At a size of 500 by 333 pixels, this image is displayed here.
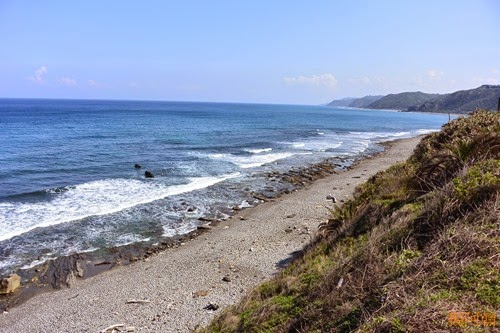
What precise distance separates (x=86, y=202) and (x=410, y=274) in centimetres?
2138

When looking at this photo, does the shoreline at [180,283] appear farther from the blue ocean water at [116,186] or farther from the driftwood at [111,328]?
the blue ocean water at [116,186]

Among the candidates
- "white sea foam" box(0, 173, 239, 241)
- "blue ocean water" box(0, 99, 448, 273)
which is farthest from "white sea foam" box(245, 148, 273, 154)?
"white sea foam" box(0, 173, 239, 241)

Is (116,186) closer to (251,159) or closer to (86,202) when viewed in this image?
(86,202)

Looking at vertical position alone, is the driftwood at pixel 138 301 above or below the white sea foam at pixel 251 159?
below

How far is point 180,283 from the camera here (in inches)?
484

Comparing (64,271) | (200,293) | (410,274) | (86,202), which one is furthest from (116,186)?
(410,274)

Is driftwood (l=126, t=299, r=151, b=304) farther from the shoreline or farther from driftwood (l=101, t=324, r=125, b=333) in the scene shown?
driftwood (l=101, t=324, r=125, b=333)

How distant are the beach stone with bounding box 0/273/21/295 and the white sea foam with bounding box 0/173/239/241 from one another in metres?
4.66

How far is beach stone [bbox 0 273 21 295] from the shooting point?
12.4 m

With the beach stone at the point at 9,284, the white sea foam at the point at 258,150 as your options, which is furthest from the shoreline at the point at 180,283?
the white sea foam at the point at 258,150

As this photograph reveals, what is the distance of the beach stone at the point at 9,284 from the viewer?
12383 mm

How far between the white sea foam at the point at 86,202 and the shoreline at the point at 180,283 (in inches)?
261

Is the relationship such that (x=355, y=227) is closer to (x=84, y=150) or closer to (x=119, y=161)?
(x=119, y=161)

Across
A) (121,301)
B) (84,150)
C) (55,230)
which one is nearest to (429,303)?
(121,301)
